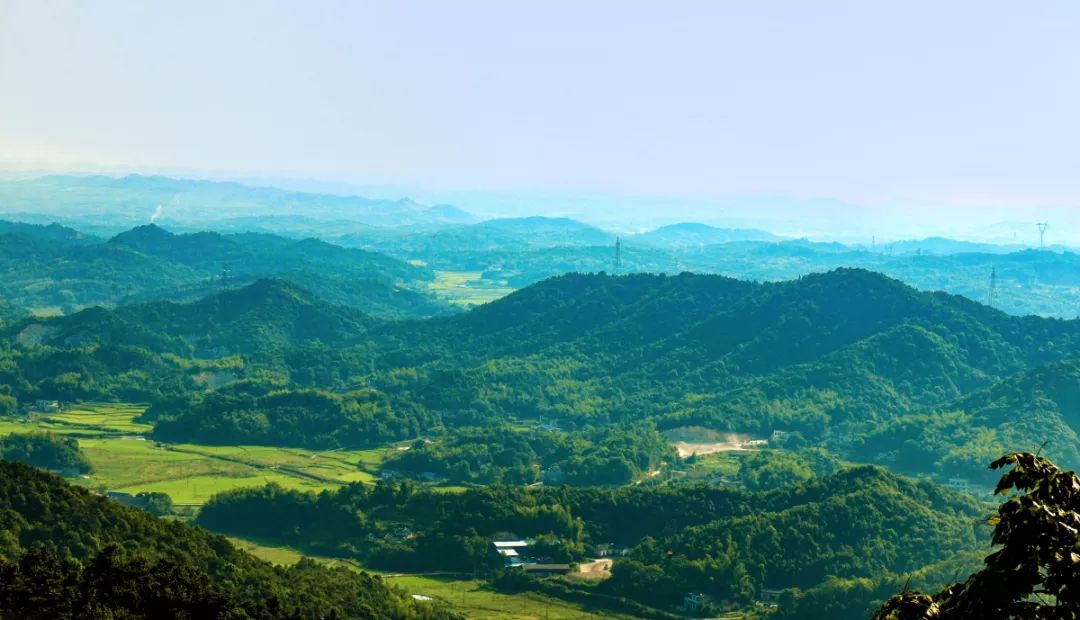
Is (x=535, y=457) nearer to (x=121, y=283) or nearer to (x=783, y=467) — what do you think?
(x=783, y=467)

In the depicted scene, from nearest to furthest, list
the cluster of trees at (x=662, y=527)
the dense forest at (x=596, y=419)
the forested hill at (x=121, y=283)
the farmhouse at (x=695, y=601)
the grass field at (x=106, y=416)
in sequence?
the farmhouse at (x=695, y=601), the dense forest at (x=596, y=419), the cluster of trees at (x=662, y=527), the grass field at (x=106, y=416), the forested hill at (x=121, y=283)

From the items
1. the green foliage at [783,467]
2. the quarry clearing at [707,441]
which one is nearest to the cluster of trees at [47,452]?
the quarry clearing at [707,441]

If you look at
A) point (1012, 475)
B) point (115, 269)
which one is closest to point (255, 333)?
point (115, 269)

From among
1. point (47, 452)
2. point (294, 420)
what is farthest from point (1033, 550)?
Answer: point (294, 420)

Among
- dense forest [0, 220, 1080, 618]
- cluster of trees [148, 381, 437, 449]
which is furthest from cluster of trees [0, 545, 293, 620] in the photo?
cluster of trees [148, 381, 437, 449]

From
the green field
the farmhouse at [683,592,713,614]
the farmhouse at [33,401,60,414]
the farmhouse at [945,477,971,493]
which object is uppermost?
the farmhouse at [945,477,971,493]

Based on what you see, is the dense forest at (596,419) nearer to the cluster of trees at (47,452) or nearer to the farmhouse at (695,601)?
the cluster of trees at (47,452)

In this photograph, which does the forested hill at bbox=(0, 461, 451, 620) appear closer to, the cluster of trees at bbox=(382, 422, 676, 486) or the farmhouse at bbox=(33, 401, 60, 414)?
the cluster of trees at bbox=(382, 422, 676, 486)
